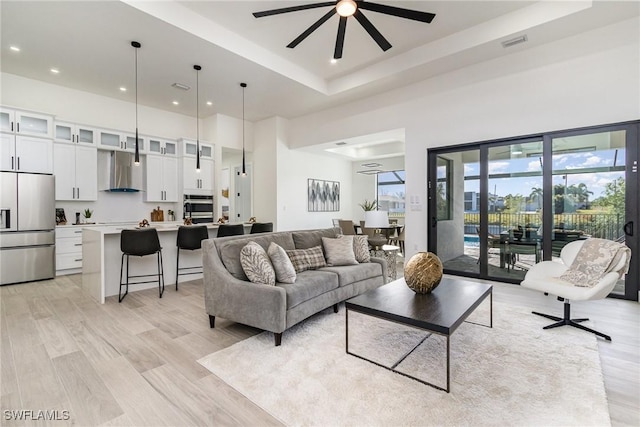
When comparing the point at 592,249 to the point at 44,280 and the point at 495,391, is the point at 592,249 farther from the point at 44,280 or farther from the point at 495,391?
the point at 44,280

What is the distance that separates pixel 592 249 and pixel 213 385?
12.5ft

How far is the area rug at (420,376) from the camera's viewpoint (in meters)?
1.74

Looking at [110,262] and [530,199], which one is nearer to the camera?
[110,262]

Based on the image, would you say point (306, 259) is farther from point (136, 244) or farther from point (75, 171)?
point (75, 171)

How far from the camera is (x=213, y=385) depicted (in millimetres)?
2039

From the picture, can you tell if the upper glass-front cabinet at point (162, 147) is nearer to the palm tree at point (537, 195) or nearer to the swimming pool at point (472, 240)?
the swimming pool at point (472, 240)

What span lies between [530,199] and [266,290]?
14.2 ft

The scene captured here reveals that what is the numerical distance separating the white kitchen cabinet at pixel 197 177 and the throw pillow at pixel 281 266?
4670mm

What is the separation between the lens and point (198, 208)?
7004 mm

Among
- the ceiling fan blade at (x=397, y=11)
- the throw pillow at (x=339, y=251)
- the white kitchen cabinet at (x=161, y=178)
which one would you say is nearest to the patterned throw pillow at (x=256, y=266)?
the throw pillow at (x=339, y=251)

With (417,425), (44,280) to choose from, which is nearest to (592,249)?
(417,425)

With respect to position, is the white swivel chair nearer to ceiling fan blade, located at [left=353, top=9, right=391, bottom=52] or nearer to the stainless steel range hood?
ceiling fan blade, located at [left=353, top=9, right=391, bottom=52]

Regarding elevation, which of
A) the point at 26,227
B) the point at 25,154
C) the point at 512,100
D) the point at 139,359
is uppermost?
the point at 512,100

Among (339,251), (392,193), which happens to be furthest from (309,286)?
(392,193)
